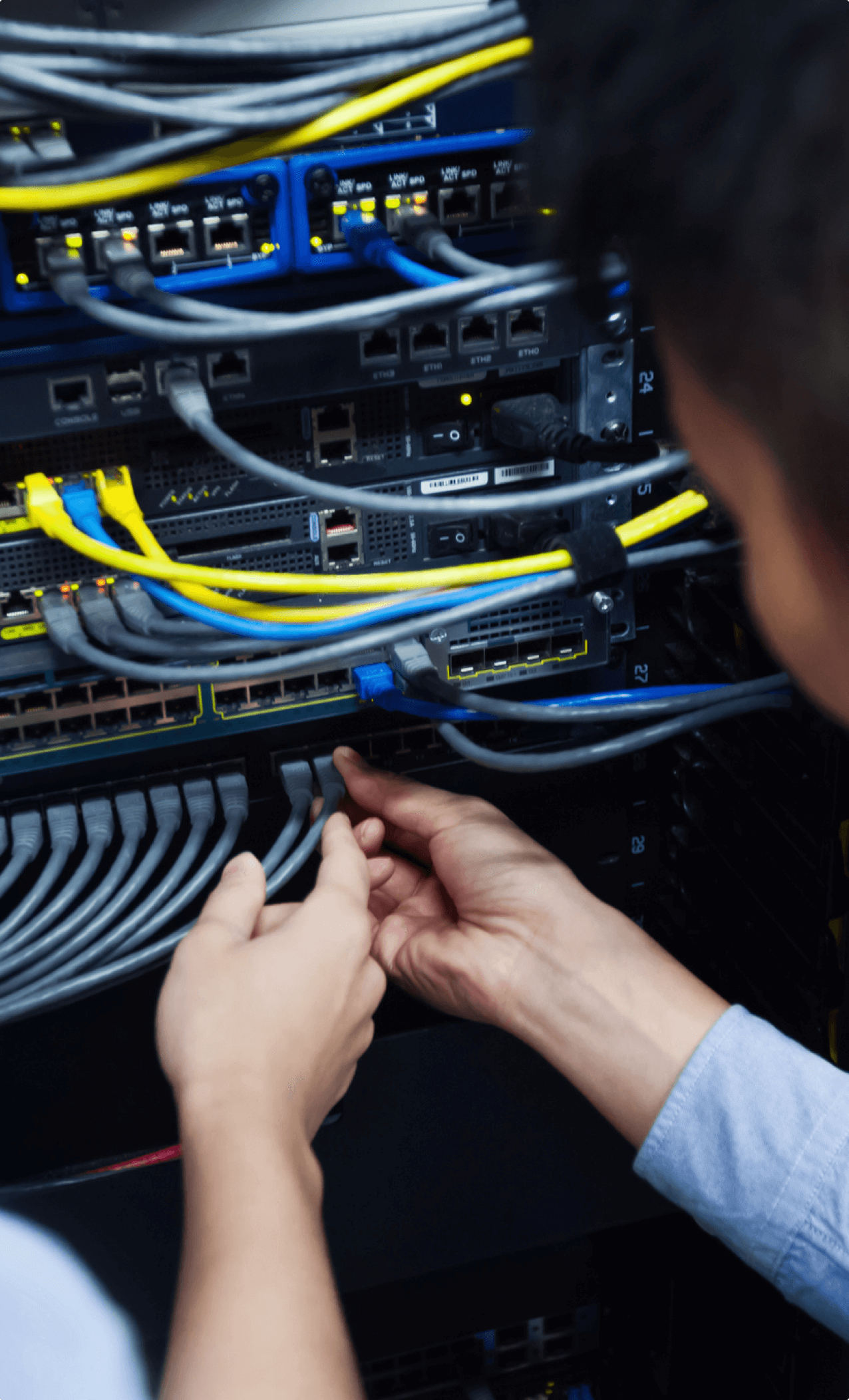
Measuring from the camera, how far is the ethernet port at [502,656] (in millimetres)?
1118

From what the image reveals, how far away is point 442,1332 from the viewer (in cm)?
135

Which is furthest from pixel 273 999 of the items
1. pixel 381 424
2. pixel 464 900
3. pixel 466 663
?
pixel 381 424

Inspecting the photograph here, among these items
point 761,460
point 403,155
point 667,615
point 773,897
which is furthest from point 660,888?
point 761,460

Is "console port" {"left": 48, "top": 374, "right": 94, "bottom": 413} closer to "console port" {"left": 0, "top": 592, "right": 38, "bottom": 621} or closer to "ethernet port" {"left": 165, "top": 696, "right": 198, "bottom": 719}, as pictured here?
"console port" {"left": 0, "top": 592, "right": 38, "bottom": 621}

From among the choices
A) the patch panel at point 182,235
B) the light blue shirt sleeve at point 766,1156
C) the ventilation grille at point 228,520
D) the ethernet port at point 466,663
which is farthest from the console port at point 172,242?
the light blue shirt sleeve at point 766,1156

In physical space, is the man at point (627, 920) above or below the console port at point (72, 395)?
below

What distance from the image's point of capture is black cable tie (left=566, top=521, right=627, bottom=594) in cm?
94

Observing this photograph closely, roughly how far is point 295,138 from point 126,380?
0.23 metres

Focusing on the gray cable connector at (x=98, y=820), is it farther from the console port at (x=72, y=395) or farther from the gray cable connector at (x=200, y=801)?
the console port at (x=72, y=395)

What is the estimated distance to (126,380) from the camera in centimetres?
91

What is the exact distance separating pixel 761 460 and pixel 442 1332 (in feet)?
3.90

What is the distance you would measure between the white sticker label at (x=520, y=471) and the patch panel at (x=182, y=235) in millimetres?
264

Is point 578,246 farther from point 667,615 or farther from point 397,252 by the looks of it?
point 667,615

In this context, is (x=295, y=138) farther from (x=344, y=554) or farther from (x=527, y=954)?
(x=527, y=954)
